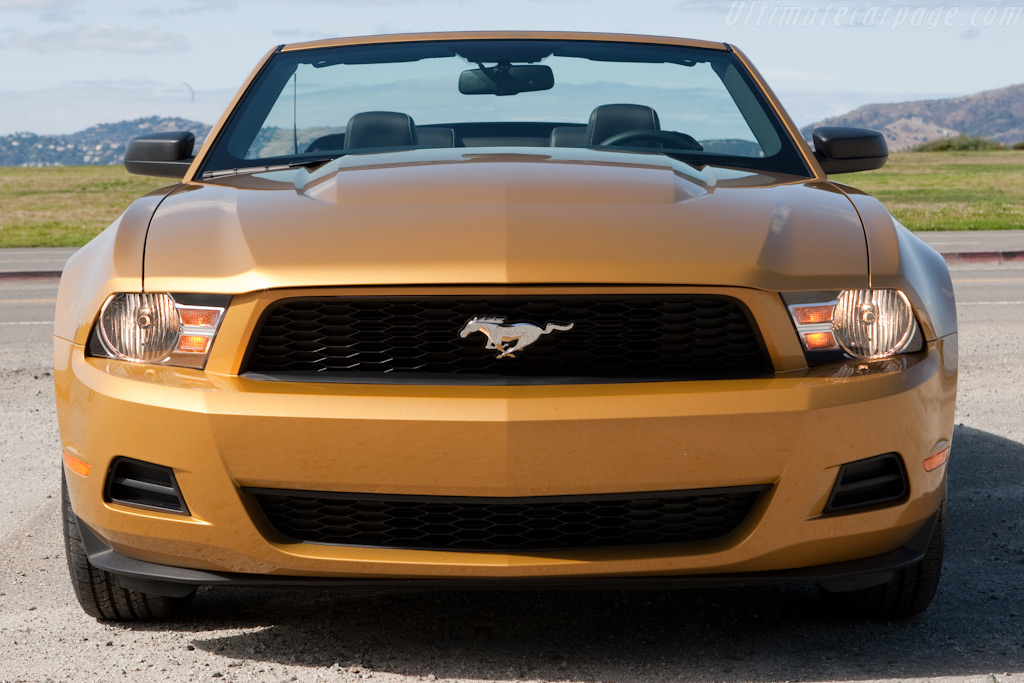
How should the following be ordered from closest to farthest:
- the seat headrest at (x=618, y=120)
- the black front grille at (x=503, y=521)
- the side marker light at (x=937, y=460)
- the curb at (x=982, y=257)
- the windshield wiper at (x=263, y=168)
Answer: the black front grille at (x=503, y=521)
the side marker light at (x=937, y=460)
the windshield wiper at (x=263, y=168)
the seat headrest at (x=618, y=120)
the curb at (x=982, y=257)

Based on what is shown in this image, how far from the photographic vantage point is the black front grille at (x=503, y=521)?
2.48 metres

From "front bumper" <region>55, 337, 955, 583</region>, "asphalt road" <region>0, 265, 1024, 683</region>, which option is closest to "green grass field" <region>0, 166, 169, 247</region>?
"asphalt road" <region>0, 265, 1024, 683</region>

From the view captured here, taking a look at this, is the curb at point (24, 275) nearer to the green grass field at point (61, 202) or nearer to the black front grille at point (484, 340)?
the green grass field at point (61, 202)

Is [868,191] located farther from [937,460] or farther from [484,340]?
[484,340]

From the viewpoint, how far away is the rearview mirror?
170 inches

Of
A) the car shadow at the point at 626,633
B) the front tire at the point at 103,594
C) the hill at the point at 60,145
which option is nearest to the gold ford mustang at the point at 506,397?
the front tire at the point at 103,594

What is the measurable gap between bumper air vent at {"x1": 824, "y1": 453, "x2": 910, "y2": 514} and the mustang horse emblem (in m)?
0.74

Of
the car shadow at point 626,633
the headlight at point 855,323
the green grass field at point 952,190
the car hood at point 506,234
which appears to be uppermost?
the car hood at point 506,234

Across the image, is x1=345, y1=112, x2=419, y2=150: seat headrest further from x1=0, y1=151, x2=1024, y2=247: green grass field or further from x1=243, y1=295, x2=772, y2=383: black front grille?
x1=0, y1=151, x2=1024, y2=247: green grass field

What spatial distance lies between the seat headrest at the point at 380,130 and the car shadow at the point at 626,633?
1559mm

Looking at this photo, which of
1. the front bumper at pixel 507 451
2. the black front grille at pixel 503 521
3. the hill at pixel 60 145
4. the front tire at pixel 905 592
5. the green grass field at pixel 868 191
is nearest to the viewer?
the front bumper at pixel 507 451

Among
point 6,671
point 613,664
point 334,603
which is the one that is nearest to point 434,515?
point 613,664

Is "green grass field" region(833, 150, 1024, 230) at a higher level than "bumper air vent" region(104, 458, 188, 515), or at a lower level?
lower

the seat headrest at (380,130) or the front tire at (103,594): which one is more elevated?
the seat headrest at (380,130)
